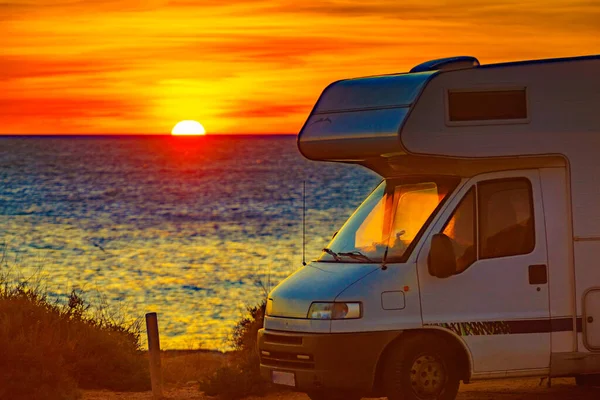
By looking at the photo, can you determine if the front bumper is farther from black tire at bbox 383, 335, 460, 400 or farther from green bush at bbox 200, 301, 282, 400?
green bush at bbox 200, 301, 282, 400

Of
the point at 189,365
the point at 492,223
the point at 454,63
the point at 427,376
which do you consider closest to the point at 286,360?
the point at 427,376

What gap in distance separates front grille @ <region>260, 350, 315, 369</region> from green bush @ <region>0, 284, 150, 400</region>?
2.39m

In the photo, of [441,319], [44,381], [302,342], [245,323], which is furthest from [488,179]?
[245,323]

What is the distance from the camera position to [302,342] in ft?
34.7

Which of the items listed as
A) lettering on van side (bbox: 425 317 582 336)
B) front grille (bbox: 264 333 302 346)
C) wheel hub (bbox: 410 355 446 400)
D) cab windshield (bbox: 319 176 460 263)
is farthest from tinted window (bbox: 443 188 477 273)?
front grille (bbox: 264 333 302 346)

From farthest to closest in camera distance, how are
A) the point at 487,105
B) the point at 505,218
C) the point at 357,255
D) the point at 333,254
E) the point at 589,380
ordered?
the point at 589,380
the point at 333,254
the point at 357,255
the point at 505,218
the point at 487,105

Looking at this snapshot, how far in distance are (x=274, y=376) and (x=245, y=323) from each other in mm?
5087

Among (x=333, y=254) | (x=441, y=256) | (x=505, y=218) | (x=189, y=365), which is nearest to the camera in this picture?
(x=441, y=256)

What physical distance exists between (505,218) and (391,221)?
1057mm

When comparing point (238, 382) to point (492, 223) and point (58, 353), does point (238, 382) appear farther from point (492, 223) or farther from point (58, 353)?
point (492, 223)

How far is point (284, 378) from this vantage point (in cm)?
1077

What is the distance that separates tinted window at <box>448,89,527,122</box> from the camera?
34.8 ft

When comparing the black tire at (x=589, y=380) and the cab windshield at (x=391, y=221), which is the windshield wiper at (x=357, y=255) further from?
the black tire at (x=589, y=380)

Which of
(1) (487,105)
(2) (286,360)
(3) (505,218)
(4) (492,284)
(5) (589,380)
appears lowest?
(5) (589,380)
